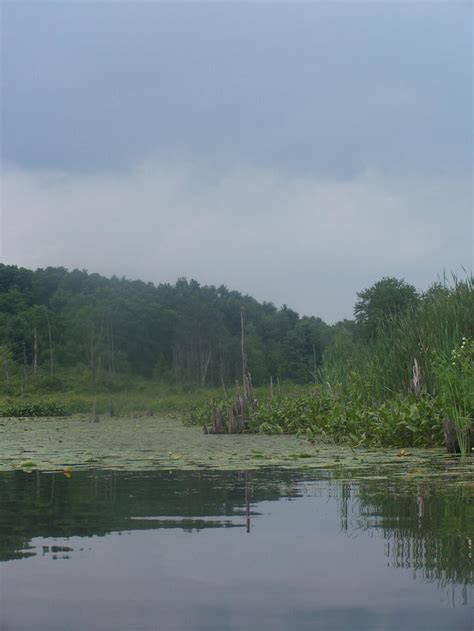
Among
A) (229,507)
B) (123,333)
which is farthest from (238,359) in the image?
(229,507)

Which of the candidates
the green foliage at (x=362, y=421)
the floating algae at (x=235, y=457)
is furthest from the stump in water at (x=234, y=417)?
the floating algae at (x=235, y=457)

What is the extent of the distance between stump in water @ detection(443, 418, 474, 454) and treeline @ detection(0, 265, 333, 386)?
2196 centimetres

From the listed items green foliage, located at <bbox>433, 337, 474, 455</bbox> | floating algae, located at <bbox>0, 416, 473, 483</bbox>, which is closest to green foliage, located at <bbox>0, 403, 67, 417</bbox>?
floating algae, located at <bbox>0, 416, 473, 483</bbox>

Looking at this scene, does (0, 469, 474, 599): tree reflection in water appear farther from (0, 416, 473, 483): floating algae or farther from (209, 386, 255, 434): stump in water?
(209, 386, 255, 434): stump in water

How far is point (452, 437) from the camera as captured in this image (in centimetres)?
851

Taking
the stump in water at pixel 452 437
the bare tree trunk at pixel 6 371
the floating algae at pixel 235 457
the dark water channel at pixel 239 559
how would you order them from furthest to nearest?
1. the bare tree trunk at pixel 6 371
2. the stump in water at pixel 452 437
3. the floating algae at pixel 235 457
4. the dark water channel at pixel 239 559

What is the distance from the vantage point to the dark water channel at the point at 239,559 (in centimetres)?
261

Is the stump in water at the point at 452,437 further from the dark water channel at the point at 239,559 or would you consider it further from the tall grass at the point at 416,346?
the dark water channel at the point at 239,559

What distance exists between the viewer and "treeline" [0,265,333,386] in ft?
144

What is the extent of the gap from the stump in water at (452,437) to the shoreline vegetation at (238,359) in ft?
0.05

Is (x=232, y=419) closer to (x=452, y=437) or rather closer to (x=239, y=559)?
(x=452, y=437)

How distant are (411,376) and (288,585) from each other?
9.62 meters

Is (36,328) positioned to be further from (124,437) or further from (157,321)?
(124,437)

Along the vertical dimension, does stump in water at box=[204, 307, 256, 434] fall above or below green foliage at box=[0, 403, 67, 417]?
above
